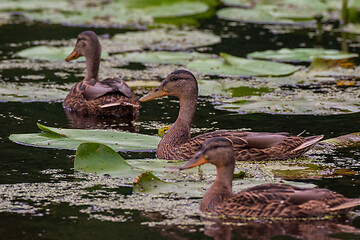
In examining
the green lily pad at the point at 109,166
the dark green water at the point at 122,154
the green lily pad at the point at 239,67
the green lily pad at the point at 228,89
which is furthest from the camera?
the green lily pad at the point at 239,67

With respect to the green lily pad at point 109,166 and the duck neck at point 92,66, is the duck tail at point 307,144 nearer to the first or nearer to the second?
the green lily pad at point 109,166

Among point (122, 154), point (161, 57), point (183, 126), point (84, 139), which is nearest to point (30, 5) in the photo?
point (161, 57)

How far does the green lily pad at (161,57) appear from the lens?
12.4 metres

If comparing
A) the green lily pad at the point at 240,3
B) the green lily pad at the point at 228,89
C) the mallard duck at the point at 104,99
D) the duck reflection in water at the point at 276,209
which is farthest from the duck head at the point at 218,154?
the green lily pad at the point at 240,3

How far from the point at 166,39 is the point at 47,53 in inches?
111

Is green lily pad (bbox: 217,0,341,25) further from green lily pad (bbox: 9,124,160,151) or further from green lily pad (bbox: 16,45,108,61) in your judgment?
green lily pad (bbox: 9,124,160,151)

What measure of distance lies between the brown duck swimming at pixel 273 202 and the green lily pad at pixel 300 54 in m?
7.15

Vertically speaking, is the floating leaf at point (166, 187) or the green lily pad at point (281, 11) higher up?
the green lily pad at point (281, 11)

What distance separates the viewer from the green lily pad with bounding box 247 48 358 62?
41.0ft

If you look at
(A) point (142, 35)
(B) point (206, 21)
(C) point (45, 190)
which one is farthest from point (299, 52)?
(C) point (45, 190)

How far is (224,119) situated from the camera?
8961 millimetres

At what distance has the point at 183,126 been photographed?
7.59 m

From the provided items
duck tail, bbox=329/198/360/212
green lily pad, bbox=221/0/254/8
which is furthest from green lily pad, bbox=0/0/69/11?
duck tail, bbox=329/198/360/212

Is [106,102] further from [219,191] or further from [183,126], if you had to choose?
[219,191]
